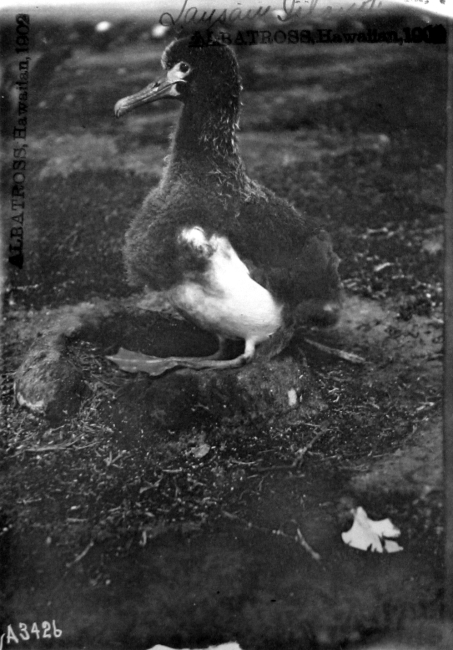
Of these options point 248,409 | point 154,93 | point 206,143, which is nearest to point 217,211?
point 206,143

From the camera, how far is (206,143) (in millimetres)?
1687

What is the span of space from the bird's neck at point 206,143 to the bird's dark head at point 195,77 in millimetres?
23

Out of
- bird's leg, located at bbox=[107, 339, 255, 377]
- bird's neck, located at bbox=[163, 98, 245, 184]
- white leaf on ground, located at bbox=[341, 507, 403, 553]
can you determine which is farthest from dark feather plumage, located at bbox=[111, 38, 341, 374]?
white leaf on ground, located at bbox=[341, 507, 403, 553]

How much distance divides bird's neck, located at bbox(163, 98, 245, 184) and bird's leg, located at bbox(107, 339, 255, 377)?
466 mm

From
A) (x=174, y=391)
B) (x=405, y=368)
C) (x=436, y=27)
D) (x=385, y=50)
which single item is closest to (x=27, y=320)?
(x=174, y=391)

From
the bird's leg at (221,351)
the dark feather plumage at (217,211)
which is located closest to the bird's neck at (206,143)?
the dark feather plumage at (217,211)

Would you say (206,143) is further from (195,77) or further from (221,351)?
(221,351)

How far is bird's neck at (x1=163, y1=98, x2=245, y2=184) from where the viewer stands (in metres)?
1.68

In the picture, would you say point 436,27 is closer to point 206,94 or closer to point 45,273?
point 206,94

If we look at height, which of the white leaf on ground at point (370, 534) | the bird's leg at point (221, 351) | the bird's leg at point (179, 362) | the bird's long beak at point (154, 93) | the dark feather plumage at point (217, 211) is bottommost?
the white leaf on ground at point (370, 534)

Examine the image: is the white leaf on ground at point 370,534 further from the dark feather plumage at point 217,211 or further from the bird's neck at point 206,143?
the bird's neck at point 206,143

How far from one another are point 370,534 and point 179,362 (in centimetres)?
68

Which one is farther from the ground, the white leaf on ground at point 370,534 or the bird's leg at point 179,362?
the bird's leg at point 179,362

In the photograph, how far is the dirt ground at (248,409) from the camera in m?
1.60
